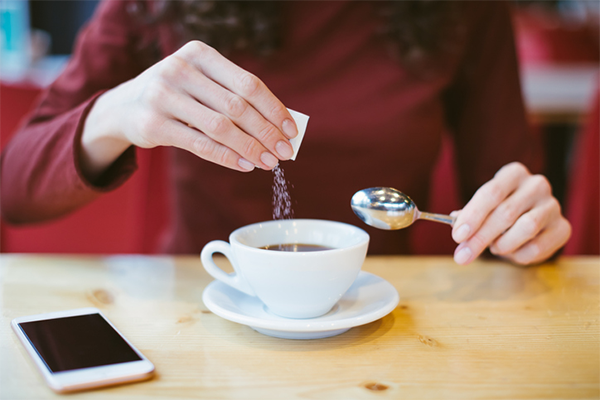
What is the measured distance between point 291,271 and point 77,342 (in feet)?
0.82

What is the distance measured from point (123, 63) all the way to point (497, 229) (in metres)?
0.87

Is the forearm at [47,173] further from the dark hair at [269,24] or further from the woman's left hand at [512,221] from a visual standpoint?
the woman's left hand at [512,221]

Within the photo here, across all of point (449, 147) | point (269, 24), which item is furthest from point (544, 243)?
point (449, 147)

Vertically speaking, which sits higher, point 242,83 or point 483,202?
point 242,83

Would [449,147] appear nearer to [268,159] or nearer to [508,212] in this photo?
[508,212]

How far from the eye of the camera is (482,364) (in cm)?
55

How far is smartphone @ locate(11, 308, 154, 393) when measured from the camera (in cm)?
49

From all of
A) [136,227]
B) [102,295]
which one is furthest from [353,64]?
[136,227]

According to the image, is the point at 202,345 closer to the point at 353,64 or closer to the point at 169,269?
the point at 169,269

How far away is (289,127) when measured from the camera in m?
0.63

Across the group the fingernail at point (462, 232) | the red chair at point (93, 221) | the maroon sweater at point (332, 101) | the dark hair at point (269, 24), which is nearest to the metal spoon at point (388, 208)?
the fingernail at point (462, 232)

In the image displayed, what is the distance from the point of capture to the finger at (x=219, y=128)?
0.62 metres

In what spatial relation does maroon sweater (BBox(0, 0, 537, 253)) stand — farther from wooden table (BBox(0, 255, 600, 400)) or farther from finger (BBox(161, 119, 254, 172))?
finger (BBox(161, 119, 254, 172))

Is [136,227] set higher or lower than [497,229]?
lower
